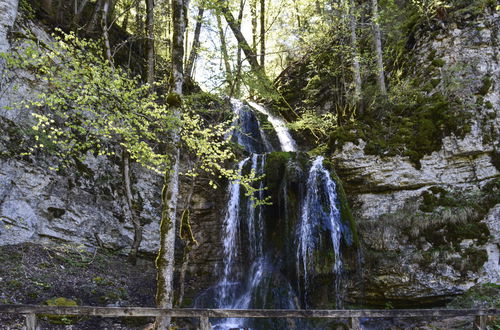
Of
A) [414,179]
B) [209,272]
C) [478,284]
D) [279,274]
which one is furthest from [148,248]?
[478,284]

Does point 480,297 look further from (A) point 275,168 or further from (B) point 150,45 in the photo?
(B) point 150,45

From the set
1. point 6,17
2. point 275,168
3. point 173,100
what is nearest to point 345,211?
point 275,168

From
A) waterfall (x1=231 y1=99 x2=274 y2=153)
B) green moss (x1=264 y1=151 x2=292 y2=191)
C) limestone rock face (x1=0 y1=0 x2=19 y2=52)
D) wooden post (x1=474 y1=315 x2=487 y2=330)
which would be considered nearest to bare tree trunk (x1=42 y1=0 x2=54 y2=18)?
limestone rock face (x1=0 y1=0 x2=19 y2=52)

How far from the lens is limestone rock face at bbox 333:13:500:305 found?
8.91m

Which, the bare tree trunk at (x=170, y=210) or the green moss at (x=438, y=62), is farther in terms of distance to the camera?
the green moss at (x=438, y=62)

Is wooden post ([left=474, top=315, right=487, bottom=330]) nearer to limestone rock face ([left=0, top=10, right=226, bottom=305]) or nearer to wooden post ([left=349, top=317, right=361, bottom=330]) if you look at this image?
wooden post ([left=349, top=317, right=361, bottom=330])

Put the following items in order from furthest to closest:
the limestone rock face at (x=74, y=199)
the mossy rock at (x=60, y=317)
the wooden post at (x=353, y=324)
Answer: the limestone rock face at (x=74, y=199), the mossy rock at (x=60, y=317), the wooden post at (x=353, y=324)

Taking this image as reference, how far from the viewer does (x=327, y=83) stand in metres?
16.1

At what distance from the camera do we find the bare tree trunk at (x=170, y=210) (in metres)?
5.93

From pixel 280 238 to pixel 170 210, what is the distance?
540 cm

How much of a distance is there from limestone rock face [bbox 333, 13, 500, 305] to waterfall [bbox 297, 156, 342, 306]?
3.55 feet

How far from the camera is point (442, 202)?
31.9 feet

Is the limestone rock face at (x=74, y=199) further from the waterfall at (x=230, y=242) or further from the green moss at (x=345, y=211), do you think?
the green moss at (x=345, y=211)

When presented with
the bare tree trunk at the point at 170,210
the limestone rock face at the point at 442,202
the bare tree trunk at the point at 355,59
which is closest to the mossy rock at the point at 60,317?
the bare tree trunk at the point at 170,210
